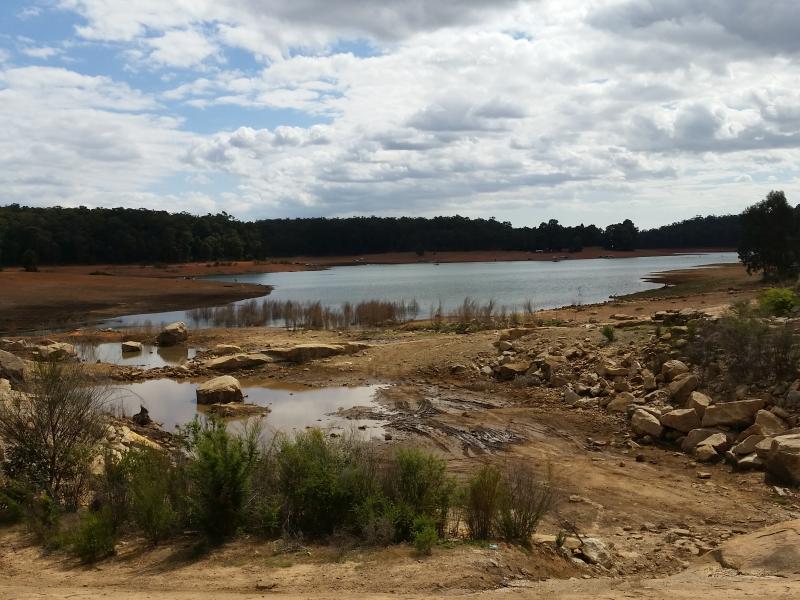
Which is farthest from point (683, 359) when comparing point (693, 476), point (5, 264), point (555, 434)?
point (5, 264)

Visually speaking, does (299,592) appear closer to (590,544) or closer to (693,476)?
(590,544)

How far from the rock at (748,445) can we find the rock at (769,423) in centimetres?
29

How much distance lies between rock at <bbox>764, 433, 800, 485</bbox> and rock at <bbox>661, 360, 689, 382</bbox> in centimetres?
397

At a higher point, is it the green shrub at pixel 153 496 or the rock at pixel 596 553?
the green shrub at pixel 153 496

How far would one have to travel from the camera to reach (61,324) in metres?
37.5

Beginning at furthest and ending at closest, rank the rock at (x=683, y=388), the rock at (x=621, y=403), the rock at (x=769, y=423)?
the rock at (x=621, y=403) → the rock at (x=683, y=388) → the rock at (x=769, y=423)

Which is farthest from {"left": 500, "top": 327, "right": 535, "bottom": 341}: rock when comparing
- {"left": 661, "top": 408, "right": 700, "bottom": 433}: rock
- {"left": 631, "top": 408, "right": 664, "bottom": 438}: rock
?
{"left": 661, "top": 408, "right": 700, "bottom": 433}: rock

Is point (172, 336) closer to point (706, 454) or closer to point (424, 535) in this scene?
point (706, 454)

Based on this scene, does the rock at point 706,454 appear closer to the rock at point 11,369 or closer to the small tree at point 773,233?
the rock at point 11,369

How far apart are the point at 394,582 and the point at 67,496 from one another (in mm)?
4736

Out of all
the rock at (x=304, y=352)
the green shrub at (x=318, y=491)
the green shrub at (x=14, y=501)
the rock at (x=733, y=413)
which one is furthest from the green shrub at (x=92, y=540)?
the rock at (x=304, y=352)

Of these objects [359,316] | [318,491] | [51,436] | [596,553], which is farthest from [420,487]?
[359,316]

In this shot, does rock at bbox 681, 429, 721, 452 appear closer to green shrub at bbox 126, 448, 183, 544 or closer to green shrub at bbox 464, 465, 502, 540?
green shrub at bbox 464, 465, 502, 540

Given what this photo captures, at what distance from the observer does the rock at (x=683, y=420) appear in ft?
37.8
